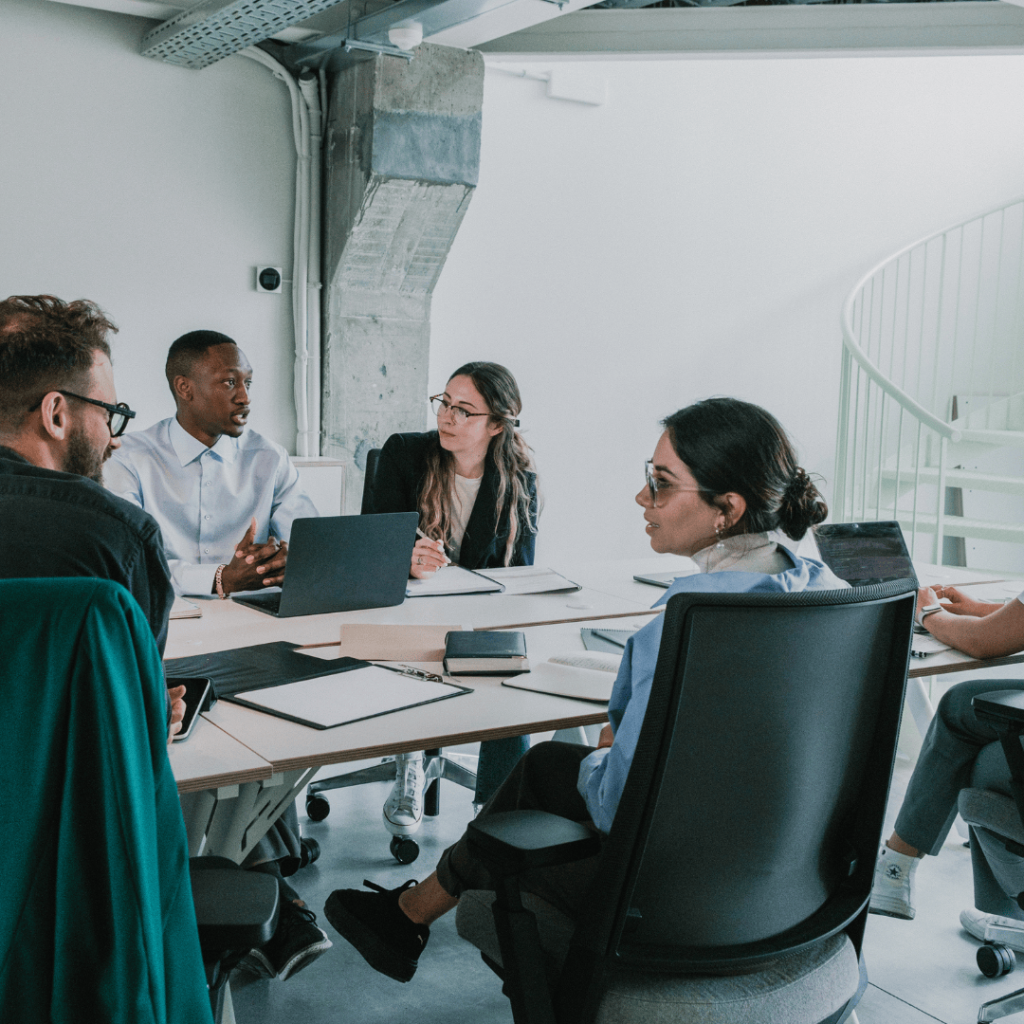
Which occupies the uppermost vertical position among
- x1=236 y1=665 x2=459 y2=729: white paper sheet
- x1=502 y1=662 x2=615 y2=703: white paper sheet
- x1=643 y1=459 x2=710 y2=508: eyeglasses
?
x1=643 y1=459 x2=710 y2=508: eyeglasses

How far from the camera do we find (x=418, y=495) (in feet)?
10.7

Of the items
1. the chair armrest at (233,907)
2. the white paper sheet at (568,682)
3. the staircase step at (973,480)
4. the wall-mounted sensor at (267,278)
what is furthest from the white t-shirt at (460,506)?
the staircase step at (973,480)

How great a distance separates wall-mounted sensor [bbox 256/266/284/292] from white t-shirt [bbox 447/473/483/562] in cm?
191

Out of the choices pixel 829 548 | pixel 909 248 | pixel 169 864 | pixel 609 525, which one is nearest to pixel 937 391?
pixel 909 248

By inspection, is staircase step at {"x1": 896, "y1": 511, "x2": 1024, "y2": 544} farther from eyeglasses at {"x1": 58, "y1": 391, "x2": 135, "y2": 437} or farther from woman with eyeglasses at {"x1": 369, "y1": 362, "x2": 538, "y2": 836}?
eyeglasses at {"x1": 58, "y1": 391, "x2": 135, "y2": 437}

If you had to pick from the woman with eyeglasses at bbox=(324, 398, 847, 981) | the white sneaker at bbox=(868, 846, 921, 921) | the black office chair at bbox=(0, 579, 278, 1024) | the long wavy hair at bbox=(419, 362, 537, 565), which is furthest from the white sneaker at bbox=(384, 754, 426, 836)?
the black office chair at bbox=(0, 579, 278, 1024)

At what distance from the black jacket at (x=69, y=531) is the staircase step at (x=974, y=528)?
173 inches

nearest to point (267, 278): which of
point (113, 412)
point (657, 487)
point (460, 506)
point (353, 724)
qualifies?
point (460, 506)

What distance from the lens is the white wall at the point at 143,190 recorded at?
418 centimetres

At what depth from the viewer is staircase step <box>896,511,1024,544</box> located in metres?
5.06

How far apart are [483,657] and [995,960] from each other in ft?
4.19

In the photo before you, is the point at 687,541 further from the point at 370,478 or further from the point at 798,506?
the point at 370,478

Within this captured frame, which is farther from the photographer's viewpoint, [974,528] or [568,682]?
[974,528]

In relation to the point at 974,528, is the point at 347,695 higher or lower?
higher
